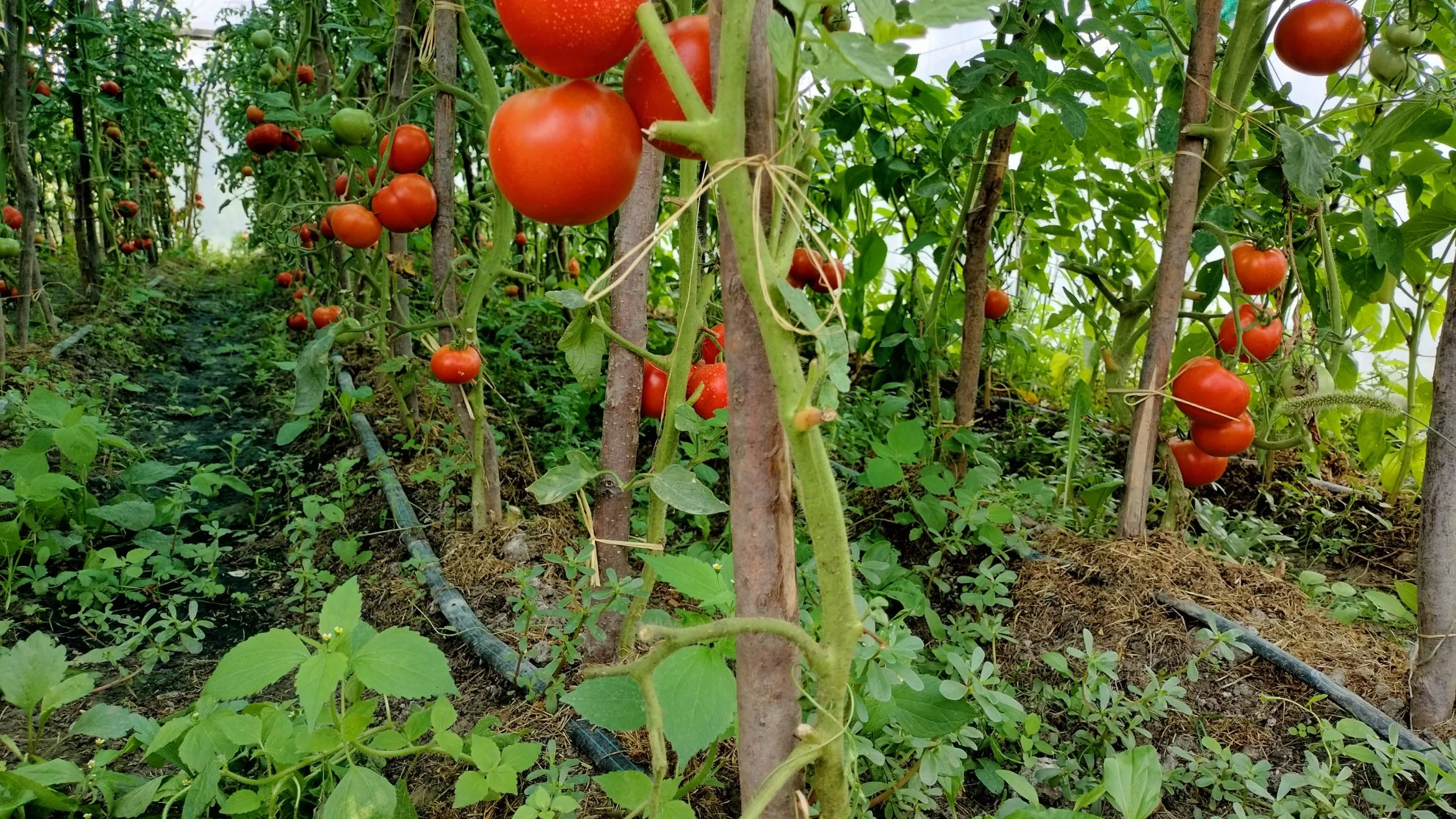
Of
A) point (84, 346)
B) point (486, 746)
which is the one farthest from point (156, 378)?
point (486, 746)

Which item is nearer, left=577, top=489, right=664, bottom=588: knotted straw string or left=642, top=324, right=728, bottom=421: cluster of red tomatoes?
left=577, top=489, right=664, bottom=588: knotted straw string

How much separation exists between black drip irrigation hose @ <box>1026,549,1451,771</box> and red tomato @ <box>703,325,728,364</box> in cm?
99

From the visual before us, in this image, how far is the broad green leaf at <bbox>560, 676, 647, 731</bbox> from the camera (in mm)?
983

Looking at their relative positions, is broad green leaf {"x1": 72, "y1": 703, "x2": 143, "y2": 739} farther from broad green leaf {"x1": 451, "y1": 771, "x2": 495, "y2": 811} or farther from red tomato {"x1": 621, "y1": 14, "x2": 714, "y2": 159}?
red tomato {"x1": 621, "y1": 14, "x2": 714, "y2": 159}

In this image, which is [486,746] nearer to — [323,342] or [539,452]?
[323,342]

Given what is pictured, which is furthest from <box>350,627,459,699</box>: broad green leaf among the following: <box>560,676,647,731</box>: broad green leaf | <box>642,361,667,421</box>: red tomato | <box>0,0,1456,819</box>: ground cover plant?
<box>642,361,667,421</box>: red tomato

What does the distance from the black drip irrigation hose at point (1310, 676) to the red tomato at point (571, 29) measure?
51.6 inches

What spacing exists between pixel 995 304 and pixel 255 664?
232cm

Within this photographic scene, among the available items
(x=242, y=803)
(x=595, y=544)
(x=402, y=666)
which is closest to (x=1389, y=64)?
(x=595, y=544)

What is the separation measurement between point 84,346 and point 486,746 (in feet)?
14.2

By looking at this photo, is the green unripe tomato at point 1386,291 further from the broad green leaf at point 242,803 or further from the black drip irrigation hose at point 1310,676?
the broad green leaf at point 242,803

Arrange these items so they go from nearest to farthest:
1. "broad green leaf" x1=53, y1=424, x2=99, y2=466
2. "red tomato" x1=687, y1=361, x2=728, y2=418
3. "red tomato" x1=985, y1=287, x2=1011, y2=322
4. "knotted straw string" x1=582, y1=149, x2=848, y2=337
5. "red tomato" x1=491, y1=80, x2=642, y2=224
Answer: "knotted straw string" x1=582, y1=149, x2=848, y2=337, "red tomato" x1=491, y1=80, x2=642, y2=224, "red tomato" x1=687, y1=361, x2=728, y2=418, "broad green leaf" x1=53, y1=424, x2=99, y2=466, "red tomato" x1=985, y1=287, x2=1011, y2=322

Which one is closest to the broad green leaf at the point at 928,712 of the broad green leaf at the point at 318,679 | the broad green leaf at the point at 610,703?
the broad green leaf at the point at 610,703

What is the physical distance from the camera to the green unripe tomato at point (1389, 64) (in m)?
1.71
